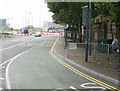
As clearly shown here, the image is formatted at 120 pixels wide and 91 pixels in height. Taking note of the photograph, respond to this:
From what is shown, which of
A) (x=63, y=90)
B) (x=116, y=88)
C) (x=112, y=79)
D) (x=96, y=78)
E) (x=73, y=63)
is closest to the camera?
(x=63, y=90)

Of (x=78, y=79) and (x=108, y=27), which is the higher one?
(x=108, y=27)

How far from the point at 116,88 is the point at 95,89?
874mm

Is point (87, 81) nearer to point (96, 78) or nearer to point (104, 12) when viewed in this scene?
point (96, 78)

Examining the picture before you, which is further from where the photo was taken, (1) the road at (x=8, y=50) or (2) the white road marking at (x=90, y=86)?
(1) the road at (x=8, y=50)

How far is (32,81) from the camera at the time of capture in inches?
373

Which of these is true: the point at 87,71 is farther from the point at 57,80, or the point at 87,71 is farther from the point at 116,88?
the point at 116,88

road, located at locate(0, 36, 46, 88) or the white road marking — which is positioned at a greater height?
road, located at locate(0, 36, 46, 88)

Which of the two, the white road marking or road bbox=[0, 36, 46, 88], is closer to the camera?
the white road marking

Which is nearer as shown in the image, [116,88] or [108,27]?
[116,88]

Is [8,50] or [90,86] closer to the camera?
[90,86]

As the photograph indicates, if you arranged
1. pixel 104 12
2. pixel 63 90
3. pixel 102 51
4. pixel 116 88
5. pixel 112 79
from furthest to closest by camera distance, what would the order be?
1. pixel 102 51
2. pixel 104 12
3. pixel 112 79
4. pixel 116 88
5. pixel 63 90

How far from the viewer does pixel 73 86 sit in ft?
28.4

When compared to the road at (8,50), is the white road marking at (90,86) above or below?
below

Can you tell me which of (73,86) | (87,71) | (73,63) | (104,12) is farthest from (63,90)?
(104,12)
